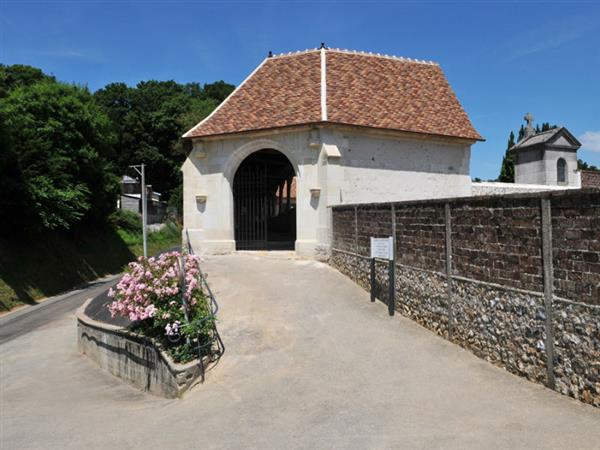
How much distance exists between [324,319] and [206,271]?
5.26m

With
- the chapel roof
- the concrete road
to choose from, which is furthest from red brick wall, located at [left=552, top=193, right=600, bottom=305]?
the chapel roof

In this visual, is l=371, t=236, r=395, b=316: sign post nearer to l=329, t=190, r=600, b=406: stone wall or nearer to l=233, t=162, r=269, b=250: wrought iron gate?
l=329, t=190, r=600, b=406: stone wall

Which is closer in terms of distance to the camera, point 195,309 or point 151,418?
point 151,418

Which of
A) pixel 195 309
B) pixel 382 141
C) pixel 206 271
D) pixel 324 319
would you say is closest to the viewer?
pixel 195 309

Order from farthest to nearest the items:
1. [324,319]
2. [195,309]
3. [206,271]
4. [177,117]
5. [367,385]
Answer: [177,117] < [206,271] < [324,319] < [195,309] < [367,385]

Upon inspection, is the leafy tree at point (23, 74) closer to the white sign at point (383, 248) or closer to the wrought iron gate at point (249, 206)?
the wrought iron gate at point (249, 206)

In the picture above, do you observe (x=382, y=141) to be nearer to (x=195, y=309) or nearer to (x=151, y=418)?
(x=195, y=309)

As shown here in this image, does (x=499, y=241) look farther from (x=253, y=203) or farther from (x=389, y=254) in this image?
(x=253, y=203)

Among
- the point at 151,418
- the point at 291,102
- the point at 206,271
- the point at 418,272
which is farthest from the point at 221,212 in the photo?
the point at 151,418

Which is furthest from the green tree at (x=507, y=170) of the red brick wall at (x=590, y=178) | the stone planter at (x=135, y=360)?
the stone planter at (x=135, y=360)

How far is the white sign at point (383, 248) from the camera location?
9.84 m

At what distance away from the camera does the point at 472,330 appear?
7.40 m

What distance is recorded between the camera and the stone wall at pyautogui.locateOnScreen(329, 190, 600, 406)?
538cm

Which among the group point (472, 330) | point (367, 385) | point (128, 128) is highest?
point (128, 128)
